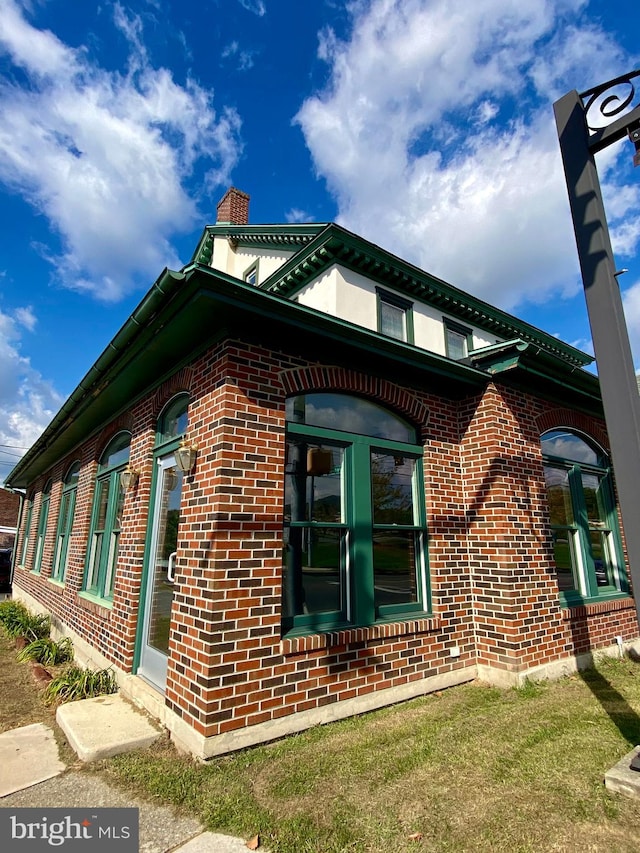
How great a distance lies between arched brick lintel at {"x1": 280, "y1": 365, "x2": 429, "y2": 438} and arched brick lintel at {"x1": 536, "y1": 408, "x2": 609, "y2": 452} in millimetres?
1797

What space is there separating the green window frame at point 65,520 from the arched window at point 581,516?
7846 mm

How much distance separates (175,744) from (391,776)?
65.8 inches

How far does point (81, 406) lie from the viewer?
701cm

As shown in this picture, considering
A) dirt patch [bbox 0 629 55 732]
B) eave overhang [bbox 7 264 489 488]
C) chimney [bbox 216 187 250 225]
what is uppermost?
chimney [bbox 216 187 250 225]

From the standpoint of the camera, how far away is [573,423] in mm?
6605

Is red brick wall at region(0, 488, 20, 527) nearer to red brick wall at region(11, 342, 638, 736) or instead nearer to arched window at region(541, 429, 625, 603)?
red brick wall at region(11, 342, 638, 736)

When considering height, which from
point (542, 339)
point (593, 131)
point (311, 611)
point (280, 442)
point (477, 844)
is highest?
point (542, 339)

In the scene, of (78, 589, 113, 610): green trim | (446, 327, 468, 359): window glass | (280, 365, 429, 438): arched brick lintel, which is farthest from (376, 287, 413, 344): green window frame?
(78, 589, 113, 610): green trim

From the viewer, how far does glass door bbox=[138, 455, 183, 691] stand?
4586 millimetres

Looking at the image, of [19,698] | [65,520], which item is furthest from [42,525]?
[19,698]

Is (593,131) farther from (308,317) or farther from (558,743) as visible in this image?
(558,743)

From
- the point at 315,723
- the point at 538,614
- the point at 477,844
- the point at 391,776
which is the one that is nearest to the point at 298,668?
the point at 315,723

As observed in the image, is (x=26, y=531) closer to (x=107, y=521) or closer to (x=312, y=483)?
(x=107, y=521)

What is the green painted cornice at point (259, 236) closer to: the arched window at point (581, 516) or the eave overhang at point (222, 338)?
the eave overhang at point (222, 338)
